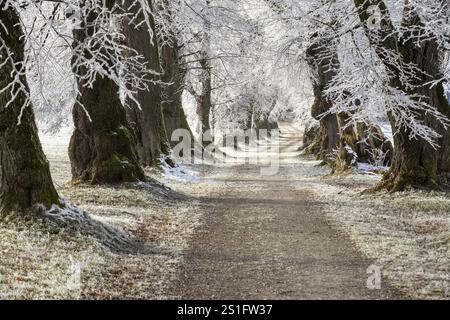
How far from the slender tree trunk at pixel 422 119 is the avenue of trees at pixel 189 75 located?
2 cm

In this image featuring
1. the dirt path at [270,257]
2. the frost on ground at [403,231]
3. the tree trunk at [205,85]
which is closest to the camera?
the dirt path at [270,257]

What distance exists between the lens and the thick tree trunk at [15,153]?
8320 mm

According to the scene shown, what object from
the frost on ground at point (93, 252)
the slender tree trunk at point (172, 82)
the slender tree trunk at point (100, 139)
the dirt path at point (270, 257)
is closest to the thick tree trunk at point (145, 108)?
the slender tree trunk at point (100, 139)

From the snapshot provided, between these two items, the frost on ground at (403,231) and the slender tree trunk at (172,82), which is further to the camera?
the slender tree trunk at (172,82)

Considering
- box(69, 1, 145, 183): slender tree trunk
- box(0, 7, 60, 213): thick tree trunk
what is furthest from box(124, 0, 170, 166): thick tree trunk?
box(0, 7, 60, 213): thick tree trunk

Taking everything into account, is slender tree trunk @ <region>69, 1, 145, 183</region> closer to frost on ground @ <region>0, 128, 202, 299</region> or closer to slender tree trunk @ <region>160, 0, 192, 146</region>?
frost on ground @ <region>0, 128, 202, 299</region>

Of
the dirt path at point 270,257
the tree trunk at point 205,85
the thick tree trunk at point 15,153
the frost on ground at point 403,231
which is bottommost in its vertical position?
the dirt path at point 270,257

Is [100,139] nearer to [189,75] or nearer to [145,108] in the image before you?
[145,108]

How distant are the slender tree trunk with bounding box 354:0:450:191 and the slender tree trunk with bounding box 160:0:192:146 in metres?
12.0

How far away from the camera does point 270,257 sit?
26.5 feet

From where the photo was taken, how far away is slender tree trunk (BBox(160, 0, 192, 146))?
80.3 feet

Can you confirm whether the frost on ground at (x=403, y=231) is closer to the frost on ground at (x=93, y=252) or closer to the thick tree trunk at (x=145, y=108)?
the frost on ground at (x=93, y=252)
